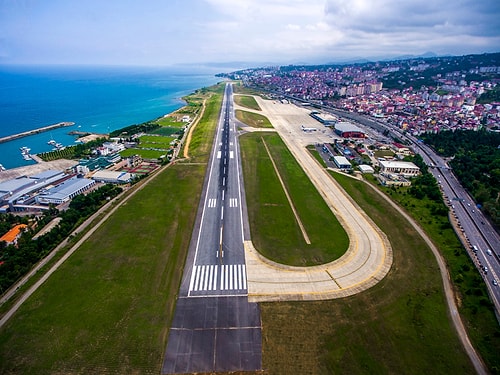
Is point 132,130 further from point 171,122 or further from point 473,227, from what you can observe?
point 473,227

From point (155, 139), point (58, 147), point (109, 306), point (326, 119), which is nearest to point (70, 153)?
point (58, 147)

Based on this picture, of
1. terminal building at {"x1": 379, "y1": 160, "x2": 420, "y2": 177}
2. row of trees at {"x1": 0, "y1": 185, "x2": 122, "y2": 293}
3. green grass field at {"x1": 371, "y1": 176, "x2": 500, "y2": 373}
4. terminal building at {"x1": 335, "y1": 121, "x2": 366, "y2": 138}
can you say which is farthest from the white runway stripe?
terminal building at {"x1": 335, "y1": 121, "x2": 366, "y2": 138}

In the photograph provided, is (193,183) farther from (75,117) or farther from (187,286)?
(75,117)

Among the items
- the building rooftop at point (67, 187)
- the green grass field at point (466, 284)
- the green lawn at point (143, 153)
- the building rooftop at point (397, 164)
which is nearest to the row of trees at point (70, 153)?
the green lawn at point (143, 153)

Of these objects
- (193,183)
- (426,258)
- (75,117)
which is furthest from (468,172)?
(75,117)

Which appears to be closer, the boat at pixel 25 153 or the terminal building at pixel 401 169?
the terminal building at pixel 401 169

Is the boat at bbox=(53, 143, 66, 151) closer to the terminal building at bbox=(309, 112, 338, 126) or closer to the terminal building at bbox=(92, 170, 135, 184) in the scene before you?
the terminal building at bbox=(92, 170, 135, 184)

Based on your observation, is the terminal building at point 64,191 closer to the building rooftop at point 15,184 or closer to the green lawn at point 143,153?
the building rooftop at point 15,184
